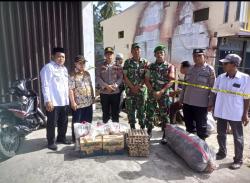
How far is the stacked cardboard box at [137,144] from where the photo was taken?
3701mm

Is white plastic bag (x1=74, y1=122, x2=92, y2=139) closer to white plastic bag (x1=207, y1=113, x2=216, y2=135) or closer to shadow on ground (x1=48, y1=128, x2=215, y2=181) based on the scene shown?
shadow on ground (x1=48, y1=128, x2=215, y2=181)

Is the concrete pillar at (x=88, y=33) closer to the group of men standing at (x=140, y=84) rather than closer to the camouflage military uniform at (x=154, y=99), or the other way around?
the group of men standing at (x=140, y=84)

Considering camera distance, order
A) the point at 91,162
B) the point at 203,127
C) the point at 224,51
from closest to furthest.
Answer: the point at 91,162, the point at 203,127, the point at 224,51

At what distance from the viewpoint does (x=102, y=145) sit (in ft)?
12.3

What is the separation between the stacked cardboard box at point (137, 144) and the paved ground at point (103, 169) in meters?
0.11

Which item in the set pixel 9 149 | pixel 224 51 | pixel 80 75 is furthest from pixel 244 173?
pixel 224 51

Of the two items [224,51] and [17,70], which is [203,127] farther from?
[224,51]

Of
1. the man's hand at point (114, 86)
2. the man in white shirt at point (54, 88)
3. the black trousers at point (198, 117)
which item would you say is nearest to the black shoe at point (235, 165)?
the black trousers at point (198, 117)

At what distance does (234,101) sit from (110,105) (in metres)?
2.23

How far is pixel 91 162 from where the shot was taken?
3564mm

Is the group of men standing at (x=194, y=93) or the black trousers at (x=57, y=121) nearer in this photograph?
the group of men standing at (x=194, y=93)

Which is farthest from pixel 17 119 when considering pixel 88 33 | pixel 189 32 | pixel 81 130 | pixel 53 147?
pixel 189 32

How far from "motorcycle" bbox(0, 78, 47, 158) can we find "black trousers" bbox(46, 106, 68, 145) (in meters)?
0.42

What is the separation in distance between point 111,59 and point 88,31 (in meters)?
1.97
